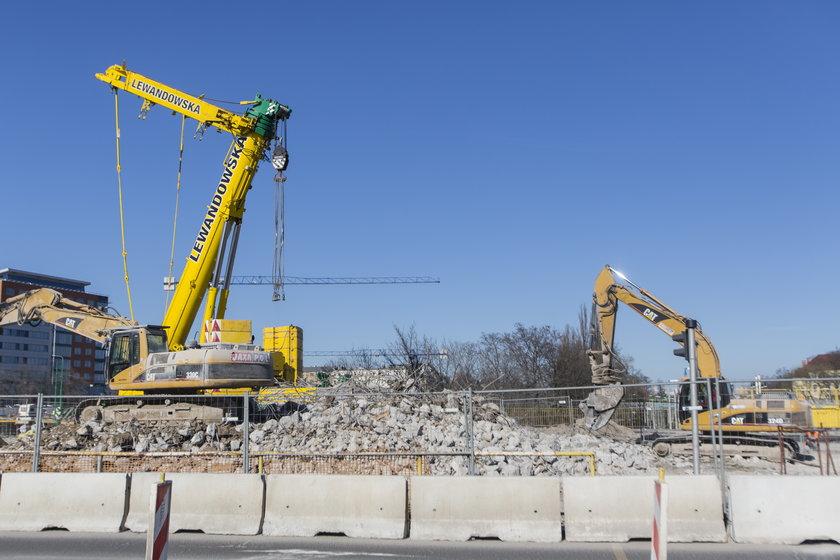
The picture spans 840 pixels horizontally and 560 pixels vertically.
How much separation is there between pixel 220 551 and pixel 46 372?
104 metres

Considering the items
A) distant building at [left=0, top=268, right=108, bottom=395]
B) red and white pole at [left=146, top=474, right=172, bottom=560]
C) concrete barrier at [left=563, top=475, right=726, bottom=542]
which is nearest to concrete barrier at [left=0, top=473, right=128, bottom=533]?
red and white pole at [left=146, top=474, right=172, bottom=560]

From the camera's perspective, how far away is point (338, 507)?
9773 mm

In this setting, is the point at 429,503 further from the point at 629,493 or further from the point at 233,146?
the point at 233,146

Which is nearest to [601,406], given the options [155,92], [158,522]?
[158,522]

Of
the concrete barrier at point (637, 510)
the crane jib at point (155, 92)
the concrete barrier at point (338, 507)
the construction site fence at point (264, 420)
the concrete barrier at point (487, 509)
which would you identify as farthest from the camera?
the crane jib at point (155, 92)

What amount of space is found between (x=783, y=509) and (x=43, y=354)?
119 meters

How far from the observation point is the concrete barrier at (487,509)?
9.42 m

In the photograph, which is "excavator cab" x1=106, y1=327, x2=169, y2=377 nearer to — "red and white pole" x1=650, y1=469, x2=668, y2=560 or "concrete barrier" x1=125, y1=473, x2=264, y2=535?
"concrete barrier" x1=125, y1=473, x2=264, y2=535

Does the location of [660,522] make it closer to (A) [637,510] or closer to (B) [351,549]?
(A) [637,510]

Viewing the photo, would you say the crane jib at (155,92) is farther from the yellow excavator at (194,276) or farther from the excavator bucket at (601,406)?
the excavator bucket at (601,406)

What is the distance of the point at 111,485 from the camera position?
33.3ft

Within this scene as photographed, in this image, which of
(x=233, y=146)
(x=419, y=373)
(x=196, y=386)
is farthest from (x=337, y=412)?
(x=233, y=146)

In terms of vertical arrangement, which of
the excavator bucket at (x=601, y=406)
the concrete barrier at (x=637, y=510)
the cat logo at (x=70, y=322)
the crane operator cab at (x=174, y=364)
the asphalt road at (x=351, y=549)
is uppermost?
the cat logo at (x=70, y=322)

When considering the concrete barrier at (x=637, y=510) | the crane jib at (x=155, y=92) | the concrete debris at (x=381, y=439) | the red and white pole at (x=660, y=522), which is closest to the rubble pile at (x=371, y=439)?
the concrete debris at (x=381, y=439)
